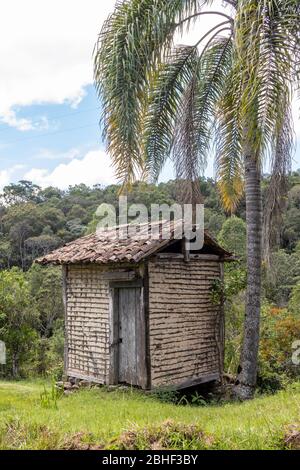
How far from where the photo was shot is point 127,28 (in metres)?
7.93

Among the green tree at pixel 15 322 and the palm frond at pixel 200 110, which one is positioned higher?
the palm frond at pixel 200 110

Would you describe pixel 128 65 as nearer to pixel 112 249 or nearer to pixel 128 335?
pixel 112 249

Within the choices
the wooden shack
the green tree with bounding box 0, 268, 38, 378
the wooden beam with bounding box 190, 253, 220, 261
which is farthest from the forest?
the wooden shack

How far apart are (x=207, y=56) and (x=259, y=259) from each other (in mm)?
4410

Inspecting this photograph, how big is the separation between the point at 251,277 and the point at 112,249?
285 cm

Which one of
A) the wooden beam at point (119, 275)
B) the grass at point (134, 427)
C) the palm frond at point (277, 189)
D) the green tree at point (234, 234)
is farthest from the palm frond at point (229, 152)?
the green tree at point (234, 234)

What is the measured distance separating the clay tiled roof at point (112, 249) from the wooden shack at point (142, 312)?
0.02 m

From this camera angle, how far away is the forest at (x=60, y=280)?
13.5 m

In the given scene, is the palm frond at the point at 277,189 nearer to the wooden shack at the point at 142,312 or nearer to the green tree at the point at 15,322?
the wooden shack at the point at 142,312

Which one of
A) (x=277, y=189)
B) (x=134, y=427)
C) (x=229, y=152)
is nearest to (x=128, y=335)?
(x=277, y=189)
